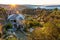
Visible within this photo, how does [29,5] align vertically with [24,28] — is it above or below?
above

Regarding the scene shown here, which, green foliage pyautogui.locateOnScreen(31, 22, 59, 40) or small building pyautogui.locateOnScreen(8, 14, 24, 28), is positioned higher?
small building pyautogui.locateOnScreen(8, 14, 24, 28)

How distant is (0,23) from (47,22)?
50 cm

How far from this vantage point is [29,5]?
1.61 m

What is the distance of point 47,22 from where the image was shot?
1.54 m

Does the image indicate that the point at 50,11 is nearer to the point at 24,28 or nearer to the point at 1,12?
the point at 24,28

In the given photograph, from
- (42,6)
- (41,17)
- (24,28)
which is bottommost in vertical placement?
(24,28)

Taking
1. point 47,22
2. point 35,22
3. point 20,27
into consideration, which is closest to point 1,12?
point 20,27

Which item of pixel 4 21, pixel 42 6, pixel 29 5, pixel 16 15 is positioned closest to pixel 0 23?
pixel 4 21

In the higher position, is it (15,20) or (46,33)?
(15,20)

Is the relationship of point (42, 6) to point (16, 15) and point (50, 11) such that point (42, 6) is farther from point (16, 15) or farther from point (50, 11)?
point (16, 15)

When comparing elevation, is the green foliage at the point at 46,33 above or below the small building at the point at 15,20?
below

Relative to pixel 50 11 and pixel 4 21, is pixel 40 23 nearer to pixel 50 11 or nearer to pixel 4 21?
pixel 50 11
